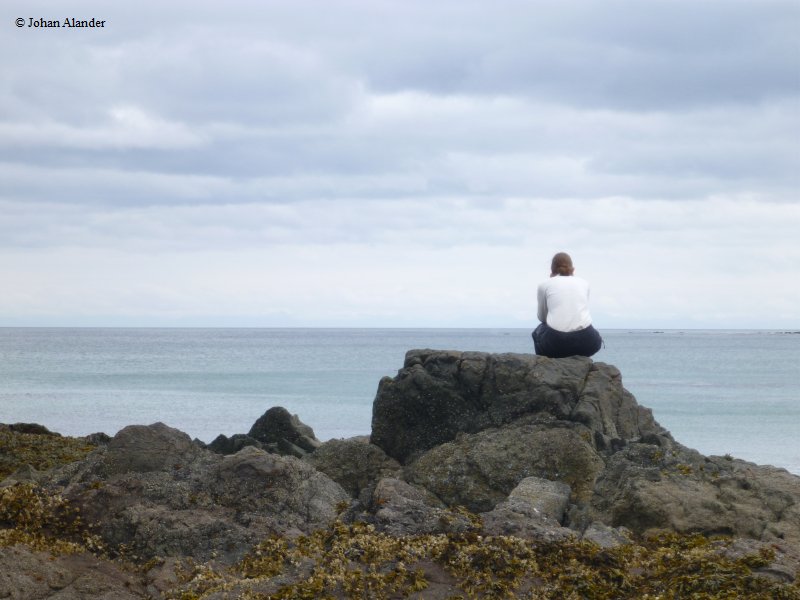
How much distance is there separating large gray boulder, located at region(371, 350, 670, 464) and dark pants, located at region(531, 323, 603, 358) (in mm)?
315

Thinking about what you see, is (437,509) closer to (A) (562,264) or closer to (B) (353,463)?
(B) (353,463)

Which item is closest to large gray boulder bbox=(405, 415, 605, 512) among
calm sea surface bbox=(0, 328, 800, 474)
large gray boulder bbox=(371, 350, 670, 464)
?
large gray boulder bbox=(371, 350, 670, 464)

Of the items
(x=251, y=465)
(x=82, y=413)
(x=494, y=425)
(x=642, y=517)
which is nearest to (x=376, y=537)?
(x=251, y=465)

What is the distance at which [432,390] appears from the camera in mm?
12812

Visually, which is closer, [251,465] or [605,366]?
[251,465]

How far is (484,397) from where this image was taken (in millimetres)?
12641

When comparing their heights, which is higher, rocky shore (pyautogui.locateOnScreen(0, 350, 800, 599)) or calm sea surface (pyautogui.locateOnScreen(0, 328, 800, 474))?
rocky shore (pyautogui.locateOnScreen(0, 350, 800, 599))

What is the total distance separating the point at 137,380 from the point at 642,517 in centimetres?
6058

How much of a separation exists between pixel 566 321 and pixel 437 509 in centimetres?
652

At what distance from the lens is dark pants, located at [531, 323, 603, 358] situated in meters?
13.4

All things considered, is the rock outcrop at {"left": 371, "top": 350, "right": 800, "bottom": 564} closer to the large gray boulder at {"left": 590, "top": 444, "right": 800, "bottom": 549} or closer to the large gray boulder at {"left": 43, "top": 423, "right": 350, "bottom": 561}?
the large gray boulder at {"left": 590, "top": 444, "right": 800, "bottom": 549}

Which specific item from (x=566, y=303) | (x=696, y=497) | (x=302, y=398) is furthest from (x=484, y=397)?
(x=302, y=398)

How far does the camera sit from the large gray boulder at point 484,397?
1228cm

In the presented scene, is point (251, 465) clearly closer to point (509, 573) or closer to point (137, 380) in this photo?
point (509, 573)
